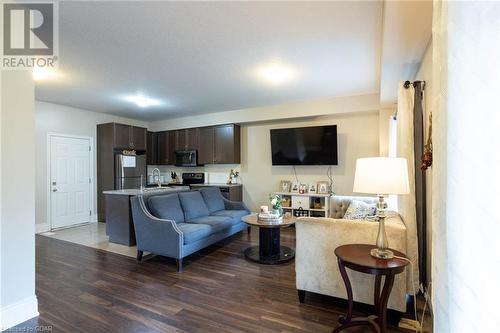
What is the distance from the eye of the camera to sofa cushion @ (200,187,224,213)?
15.3 feet

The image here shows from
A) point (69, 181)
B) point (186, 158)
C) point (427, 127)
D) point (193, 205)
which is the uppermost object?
point (427, 127)

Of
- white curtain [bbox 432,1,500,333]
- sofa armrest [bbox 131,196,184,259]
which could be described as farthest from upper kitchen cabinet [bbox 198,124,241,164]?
white curtain [bbox 432,1,500,333]

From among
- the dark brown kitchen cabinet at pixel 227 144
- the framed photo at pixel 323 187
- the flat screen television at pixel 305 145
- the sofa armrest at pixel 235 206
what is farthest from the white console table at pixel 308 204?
the dark brown kitchen cabinet at pixel 227 144

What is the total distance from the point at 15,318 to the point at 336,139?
5029 mm

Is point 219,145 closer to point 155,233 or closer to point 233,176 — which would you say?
A: point 233,176

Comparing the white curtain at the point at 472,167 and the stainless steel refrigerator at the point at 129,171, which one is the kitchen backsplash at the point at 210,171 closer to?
the stainless steel refrigerator at the point at 129,171

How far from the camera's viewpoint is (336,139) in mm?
5094

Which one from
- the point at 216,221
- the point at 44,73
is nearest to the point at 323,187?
the point at 216,221

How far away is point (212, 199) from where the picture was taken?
15.7 ft

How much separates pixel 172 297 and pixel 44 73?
141 inches

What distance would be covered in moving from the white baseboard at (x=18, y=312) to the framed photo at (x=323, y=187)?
15.2 feet

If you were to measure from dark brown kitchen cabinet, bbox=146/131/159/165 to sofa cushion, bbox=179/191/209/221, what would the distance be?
3.10 metres

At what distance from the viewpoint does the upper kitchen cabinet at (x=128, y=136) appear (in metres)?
5.90

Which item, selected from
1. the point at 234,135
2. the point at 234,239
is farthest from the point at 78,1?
the point at 234,135
